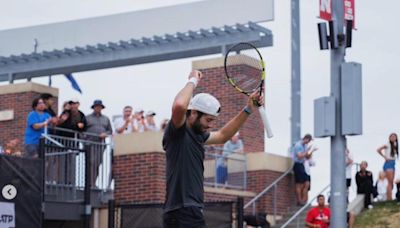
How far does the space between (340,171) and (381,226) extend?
7.63 meters

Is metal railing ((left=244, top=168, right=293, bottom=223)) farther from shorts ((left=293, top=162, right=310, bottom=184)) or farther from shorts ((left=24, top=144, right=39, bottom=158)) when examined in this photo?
shorts ((left=24, top=144, right=39, bottom=158))

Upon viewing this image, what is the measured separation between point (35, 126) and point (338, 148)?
21.8 ft

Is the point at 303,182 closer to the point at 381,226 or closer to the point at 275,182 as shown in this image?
the point at 275,182

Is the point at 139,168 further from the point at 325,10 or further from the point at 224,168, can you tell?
the point at 325,10

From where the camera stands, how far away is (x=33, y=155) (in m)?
19.4

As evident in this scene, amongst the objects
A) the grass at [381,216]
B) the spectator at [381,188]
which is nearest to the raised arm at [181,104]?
the grass at [381,216]

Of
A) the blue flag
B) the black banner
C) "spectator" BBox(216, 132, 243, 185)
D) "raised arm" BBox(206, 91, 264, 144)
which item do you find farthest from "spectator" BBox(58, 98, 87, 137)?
"raised arm" BBox(206, 91, 264, 144)

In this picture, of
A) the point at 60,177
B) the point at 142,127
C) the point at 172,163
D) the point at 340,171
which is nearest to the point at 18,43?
the point at 142,127

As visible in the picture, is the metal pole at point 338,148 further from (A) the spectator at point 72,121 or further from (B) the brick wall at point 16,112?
(B) the brick wall at point 16,112

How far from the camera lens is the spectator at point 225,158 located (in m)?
23.1

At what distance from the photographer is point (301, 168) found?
23906 mm

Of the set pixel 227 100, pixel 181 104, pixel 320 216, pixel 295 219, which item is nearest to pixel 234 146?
pixel 227 100

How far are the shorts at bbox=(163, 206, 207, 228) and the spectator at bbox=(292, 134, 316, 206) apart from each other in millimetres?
15215

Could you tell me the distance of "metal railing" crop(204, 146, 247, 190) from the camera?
2300cm
